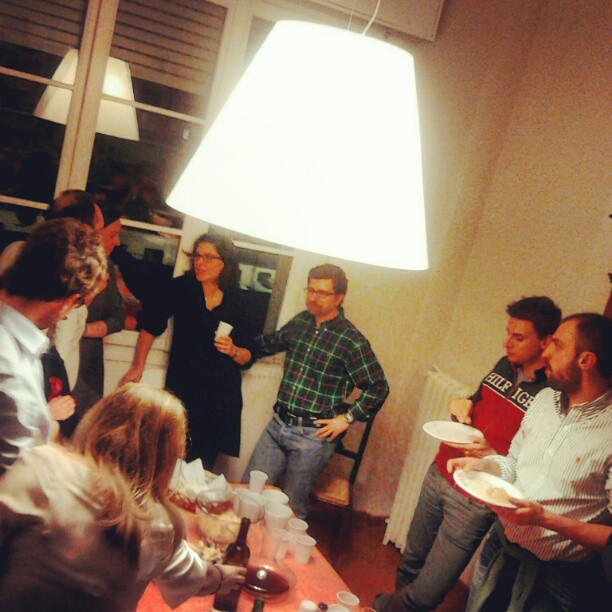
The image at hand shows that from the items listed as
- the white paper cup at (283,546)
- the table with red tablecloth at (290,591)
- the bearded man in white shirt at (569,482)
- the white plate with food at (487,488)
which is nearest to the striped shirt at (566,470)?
the bearded man in white shirt at (569,482)

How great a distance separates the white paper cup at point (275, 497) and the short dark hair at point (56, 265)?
3.31 feet

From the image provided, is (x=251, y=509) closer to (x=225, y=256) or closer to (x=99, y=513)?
(x=99, y=513)

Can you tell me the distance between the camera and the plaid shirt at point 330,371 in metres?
3.51

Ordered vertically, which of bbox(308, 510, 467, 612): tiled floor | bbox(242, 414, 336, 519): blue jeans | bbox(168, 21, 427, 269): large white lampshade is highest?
bbox(168, 21, 427, 269): large white lampshade

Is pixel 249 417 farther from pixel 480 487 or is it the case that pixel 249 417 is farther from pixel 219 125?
pixel 219 125

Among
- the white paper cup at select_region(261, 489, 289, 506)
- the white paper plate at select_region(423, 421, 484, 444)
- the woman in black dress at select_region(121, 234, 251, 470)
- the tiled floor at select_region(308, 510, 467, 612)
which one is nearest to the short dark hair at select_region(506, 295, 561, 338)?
the white paper plate at select_region(423, 421, 484, 444)

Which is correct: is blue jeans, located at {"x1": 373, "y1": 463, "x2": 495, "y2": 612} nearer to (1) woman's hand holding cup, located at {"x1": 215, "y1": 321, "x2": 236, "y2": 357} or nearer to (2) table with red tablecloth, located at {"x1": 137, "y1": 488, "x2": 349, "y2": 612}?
(2) table with red tablecloth, located at {"x1": 137, "y1": 488, "x2": 349, "y2": 612}

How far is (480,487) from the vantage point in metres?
2.18

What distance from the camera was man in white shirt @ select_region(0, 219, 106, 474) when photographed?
66.8 inches

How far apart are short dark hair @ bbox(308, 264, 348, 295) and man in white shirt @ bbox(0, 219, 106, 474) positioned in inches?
59.9

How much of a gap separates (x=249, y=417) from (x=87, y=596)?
2.49m

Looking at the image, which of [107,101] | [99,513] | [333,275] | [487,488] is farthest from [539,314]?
[107,101]

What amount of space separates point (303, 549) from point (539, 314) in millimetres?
1314

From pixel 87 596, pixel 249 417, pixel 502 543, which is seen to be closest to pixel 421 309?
pixel 249 417
